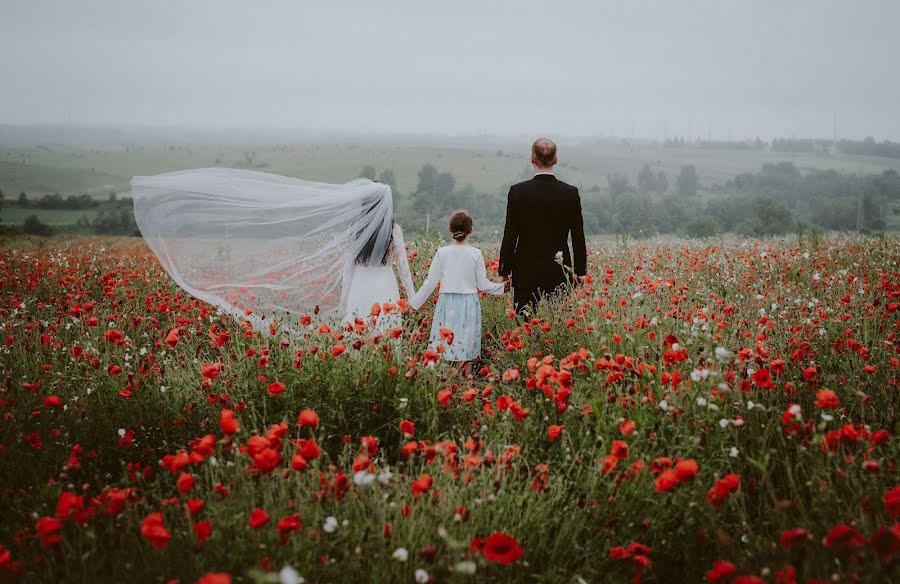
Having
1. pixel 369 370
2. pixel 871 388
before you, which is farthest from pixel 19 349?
pixel 871 388

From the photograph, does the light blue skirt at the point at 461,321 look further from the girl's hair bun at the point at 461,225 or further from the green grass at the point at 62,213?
the green grass at the point at 62,213

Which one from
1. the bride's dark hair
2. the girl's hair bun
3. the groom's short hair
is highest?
the groom's short hair

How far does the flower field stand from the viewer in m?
2.06

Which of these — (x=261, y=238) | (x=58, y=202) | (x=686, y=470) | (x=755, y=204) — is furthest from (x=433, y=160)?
(x=686, y=470)

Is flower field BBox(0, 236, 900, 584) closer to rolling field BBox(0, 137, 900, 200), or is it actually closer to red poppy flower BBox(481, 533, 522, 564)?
red poppy flower BBox(481, 533, 522, 564)

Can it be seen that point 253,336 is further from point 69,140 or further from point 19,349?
point 69,140

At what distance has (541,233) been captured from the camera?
5.37 meters

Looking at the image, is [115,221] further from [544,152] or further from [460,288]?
[544,152]

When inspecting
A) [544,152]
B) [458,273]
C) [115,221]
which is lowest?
[458,273]

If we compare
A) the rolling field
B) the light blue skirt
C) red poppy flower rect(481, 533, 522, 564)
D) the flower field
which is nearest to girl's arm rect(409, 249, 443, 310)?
the light blue skirt

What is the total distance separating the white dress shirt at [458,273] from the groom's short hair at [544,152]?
3.15ft

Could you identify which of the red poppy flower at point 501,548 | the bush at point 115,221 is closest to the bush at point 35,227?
the bush at point 115,221

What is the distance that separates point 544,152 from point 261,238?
121 inches

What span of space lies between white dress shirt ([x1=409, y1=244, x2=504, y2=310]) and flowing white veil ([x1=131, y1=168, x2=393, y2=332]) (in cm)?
69
